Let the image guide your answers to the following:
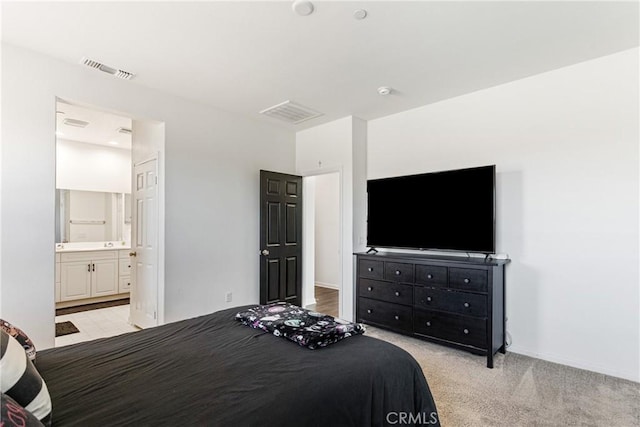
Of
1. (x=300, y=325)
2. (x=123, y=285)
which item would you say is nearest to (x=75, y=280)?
(x=123, y=285)

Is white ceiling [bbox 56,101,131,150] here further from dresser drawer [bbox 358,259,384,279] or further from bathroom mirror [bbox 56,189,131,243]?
dresser drawer [bbox 358,259,384,279]

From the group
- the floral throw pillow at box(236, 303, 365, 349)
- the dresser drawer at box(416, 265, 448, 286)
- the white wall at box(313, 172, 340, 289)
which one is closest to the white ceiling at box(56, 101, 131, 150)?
the floral throw pillow at box(236, 303, 365, 349)

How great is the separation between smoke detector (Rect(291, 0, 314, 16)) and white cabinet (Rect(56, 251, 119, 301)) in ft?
17.1

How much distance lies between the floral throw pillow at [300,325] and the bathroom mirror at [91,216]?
16.7 feet

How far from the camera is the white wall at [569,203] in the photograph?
109 inches

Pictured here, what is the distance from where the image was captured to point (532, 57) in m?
2.86

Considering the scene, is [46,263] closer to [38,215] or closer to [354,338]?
[38,215]

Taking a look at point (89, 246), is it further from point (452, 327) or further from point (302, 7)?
point (452, 327)

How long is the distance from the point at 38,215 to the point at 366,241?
3.42 m

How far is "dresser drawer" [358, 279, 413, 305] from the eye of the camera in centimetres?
358

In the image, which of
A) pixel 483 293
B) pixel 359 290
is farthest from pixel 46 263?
pixel 483 293

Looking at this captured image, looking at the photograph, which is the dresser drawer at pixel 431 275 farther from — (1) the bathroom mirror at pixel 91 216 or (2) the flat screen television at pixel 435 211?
(1) the bathroom mirror at pixel 91 216

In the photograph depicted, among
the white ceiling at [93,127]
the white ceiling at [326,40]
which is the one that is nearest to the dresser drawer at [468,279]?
the white ceiling at [326,40]

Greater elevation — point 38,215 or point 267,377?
point 38,215
